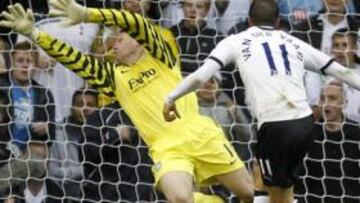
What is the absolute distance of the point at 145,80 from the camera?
5.94 m

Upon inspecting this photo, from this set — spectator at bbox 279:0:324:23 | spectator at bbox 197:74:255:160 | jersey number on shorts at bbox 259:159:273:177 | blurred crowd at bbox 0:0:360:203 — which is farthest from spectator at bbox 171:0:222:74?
jersey number on shorts at bbox 259:159:273:177

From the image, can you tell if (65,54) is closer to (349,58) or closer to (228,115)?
(228,115)

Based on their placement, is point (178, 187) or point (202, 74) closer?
point (202, 74)

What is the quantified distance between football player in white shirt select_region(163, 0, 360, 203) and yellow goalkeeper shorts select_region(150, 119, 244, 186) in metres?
0.39

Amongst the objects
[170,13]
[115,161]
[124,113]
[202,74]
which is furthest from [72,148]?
[202,74]

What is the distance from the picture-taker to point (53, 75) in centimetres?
745

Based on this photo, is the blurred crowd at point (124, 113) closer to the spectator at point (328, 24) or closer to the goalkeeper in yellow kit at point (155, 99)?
the spectator at point (328, 24)

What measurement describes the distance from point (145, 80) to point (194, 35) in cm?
122

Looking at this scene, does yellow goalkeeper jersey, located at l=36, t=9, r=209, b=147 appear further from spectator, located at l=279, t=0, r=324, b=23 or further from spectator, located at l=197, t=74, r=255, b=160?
spectator, located at l=279, t=0, r=324, b=23

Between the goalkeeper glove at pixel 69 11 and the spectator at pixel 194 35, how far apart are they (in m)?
1.44

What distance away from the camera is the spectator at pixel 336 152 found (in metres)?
6.60

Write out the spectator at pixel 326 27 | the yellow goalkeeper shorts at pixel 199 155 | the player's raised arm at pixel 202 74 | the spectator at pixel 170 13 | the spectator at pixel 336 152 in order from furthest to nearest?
Answer: the spectator at pixel 170 13 < the spectator at pixel 326 27 < the spectator at pixel 336 152 < the yellow goalkeeper shorts at pixel 199 155 < the player's raised arm at pixel 202 74

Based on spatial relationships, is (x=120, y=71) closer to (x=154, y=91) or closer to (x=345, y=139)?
(x=154, y=91)

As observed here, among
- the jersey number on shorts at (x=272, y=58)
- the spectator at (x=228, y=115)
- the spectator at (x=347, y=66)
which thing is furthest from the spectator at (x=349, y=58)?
the jersey number on shorts at (x=272, y=58)
